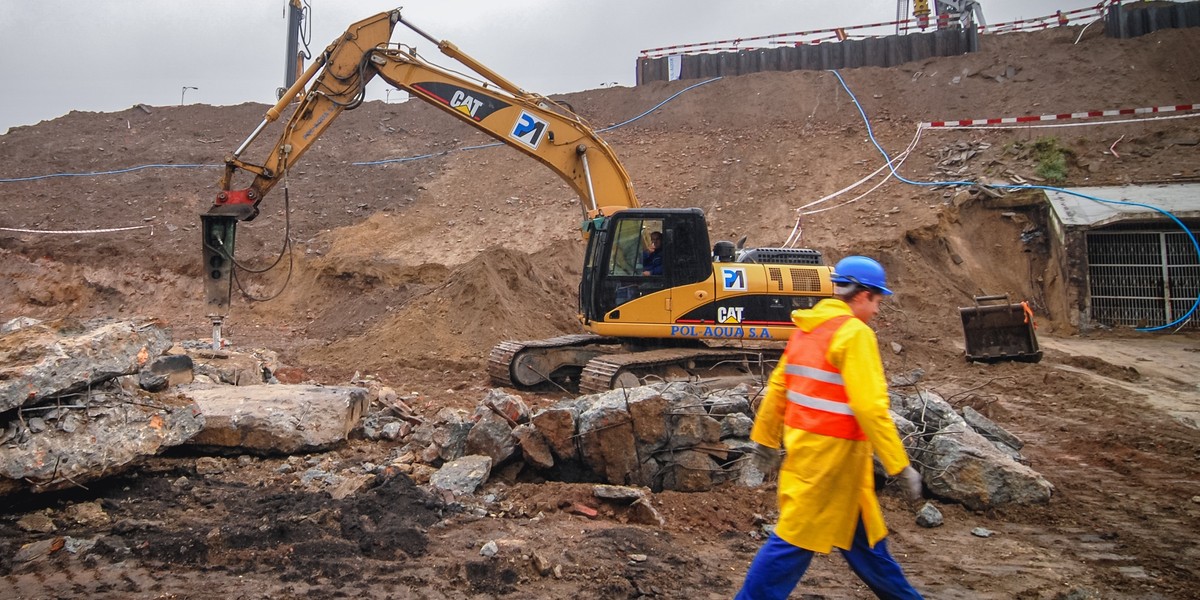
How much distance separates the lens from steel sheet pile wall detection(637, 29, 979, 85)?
22.3m

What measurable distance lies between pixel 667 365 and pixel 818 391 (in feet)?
19.1

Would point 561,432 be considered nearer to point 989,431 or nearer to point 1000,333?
point 989,431

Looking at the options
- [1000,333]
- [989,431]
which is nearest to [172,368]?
[989,431]

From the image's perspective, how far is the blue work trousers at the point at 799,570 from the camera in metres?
3.33

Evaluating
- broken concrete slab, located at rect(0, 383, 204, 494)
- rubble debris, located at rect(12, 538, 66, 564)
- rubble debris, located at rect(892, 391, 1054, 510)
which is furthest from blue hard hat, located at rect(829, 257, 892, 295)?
A: broken concrete slab, located at rect(0, 383, 204, 494)

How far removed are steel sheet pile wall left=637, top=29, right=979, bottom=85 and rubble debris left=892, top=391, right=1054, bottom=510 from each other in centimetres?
1853

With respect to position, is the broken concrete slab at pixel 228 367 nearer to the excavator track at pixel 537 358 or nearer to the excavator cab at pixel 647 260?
the excavator track at pixel 537 358

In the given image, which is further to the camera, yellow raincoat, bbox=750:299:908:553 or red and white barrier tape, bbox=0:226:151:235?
red and white barrier tape, bbox=0:226:151:235

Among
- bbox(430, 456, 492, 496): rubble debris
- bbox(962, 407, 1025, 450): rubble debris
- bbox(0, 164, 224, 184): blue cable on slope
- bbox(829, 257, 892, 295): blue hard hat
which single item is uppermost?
bbox(0, 164, 224, 184): blue cable on slope

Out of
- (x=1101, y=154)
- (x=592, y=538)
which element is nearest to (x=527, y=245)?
(x=1101, y=154)

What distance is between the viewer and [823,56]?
23.3 metres

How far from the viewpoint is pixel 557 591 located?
436 cm

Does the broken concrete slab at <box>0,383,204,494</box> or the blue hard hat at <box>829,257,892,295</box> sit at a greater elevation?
the blue hard hat at <box>829,257,892,295</box>

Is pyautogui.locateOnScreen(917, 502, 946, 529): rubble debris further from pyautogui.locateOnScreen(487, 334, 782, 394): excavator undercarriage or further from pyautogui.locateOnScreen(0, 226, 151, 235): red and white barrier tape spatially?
pyautogui.locateOnScreen(0, 226, 151, 235): red and white barrier tape
